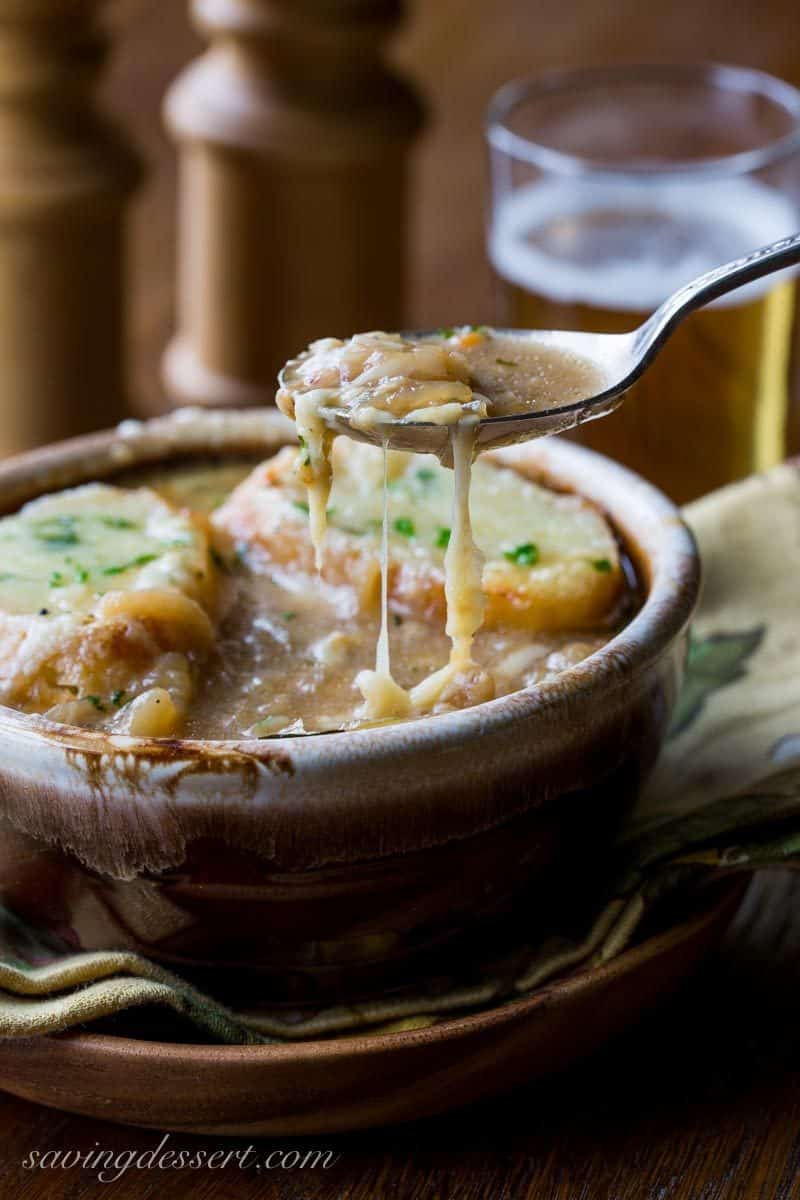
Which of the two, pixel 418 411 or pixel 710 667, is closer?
pixel 418 411

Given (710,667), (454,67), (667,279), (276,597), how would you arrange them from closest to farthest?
1. (276,597)
2. (710,667)
3. (667,279)
4. (454,67)

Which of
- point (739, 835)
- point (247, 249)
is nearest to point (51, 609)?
point (739, 835)

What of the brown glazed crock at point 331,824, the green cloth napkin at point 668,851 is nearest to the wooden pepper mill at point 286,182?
the green cloth napkin at point 668,851

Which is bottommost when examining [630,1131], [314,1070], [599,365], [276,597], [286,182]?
[630,1131]

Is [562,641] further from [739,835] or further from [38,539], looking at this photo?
[38,539]

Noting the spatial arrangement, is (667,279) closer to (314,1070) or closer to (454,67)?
(314,1070)

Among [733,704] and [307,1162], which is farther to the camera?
[733,704]

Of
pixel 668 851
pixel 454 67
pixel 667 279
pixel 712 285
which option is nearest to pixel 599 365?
pixel 712 285

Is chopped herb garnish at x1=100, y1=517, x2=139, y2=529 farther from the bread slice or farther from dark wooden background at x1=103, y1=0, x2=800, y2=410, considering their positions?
dark wooden background at x1=103, y1=0, x2=800, y2=410
